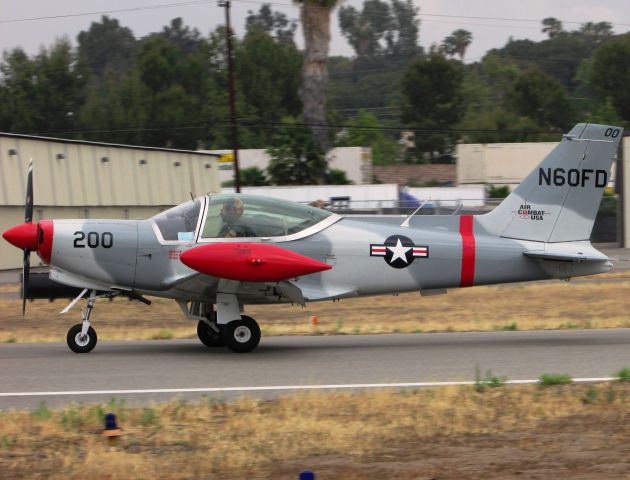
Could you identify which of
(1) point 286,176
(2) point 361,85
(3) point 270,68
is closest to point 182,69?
(3) point 270,68

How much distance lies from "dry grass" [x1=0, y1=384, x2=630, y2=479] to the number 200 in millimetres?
4128

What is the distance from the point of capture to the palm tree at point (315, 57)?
45.2 meters

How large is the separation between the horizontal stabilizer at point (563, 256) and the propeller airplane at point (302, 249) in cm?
1

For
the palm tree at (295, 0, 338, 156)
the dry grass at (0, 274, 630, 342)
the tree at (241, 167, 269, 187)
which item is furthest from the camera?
the tree at (241, 167, 269, 187)

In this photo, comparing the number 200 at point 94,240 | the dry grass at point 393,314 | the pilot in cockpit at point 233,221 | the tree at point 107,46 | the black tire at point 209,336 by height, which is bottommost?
the dry grass at point 393,314

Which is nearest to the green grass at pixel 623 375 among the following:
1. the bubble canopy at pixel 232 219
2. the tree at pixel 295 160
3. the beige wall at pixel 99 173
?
the bubble canopy at pixel 232 219

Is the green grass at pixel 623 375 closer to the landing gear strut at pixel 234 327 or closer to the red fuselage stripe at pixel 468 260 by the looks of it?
the red fuselage stripe at pixel 468 260

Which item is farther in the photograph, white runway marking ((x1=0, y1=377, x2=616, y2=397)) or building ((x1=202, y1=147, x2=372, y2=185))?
building ((x1=202, y1=147, x2=372, y2=185))

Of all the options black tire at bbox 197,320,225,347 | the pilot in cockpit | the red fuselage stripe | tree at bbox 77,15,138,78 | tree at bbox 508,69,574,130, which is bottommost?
black tire at bbox 197,320,225,347

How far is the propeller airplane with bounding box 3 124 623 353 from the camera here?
12.3 meters

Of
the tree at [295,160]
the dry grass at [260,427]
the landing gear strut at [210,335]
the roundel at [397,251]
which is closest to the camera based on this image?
the dry grass at [260,427]

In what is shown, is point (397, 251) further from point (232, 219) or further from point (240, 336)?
point (240, 336)

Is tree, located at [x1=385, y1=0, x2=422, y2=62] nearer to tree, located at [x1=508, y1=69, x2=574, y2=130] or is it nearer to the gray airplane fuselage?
tree, located at [x1=508, y1=69, x2=574, y2=130]

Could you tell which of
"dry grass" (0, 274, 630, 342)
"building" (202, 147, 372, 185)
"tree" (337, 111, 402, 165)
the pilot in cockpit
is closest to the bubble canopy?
the pilot in cockpit
